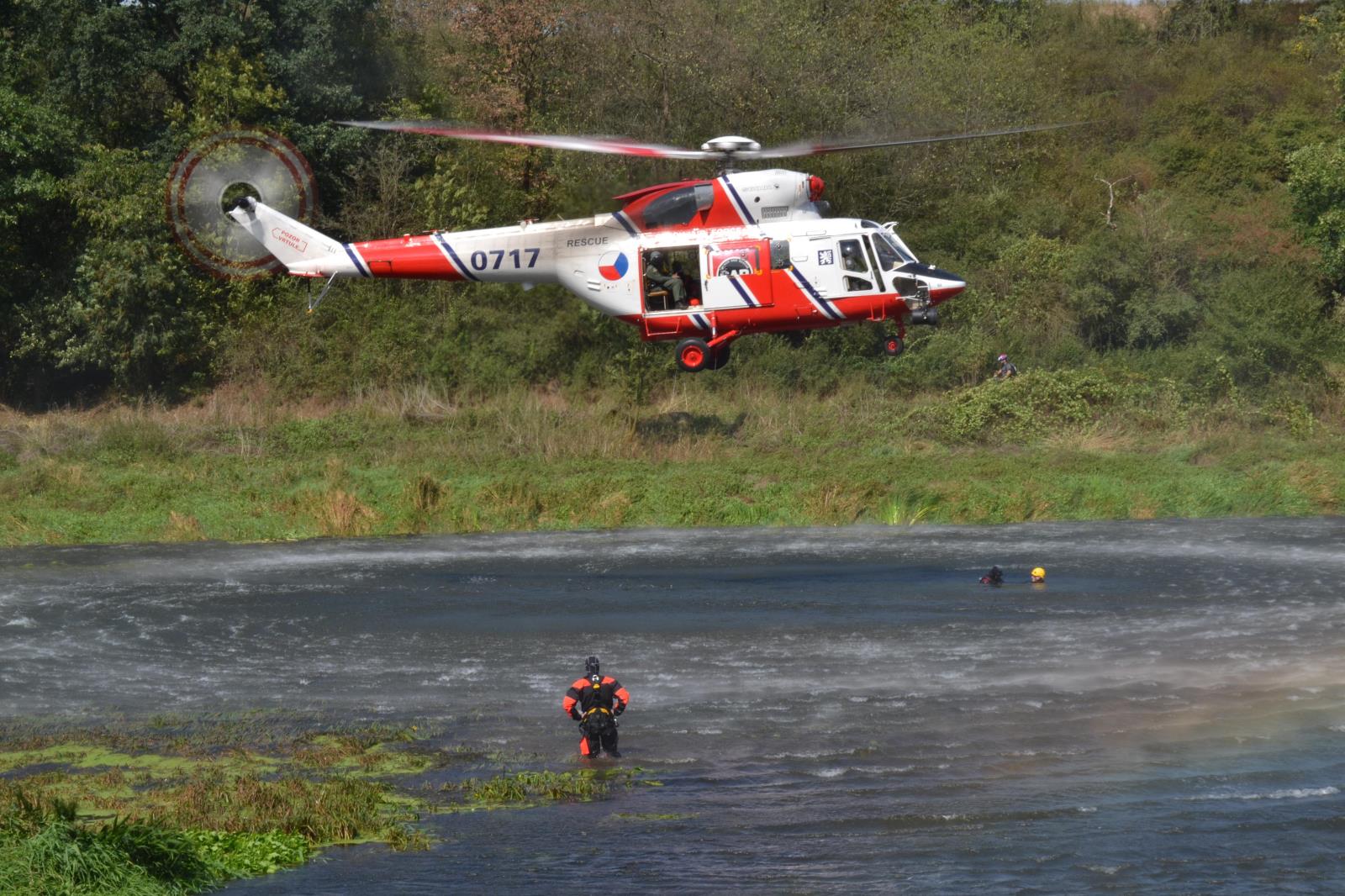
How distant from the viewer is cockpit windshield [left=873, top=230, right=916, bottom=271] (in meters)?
27.1

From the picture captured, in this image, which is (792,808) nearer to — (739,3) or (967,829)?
(967,829)

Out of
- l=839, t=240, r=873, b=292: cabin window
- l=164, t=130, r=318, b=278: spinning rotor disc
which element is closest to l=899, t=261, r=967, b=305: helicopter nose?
l=839, t=240, r=873, b=292: cabin window

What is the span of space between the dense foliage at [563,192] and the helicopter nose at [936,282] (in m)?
14.2

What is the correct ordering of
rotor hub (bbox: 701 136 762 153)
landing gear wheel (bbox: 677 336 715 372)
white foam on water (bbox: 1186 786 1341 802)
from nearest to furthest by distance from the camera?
white foam on water (bbox: 1186 786 1341 802), rotor hub (bbox: 701 136 762 153), landing gear wheel (bbox: 677 336 715 372)

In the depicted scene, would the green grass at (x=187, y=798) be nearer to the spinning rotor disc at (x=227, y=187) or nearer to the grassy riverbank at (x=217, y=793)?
the grassy riverbank at (x=217, y=793)

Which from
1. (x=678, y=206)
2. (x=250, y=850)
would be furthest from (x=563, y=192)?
(x=250, y=850)

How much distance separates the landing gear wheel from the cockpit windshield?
3150 millimetres

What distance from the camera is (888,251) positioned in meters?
27.2

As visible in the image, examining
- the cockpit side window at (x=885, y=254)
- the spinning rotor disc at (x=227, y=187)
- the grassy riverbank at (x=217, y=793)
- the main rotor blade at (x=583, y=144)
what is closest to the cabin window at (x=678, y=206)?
the main rotor blade at (x=583, y=144)

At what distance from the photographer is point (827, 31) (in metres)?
50.4

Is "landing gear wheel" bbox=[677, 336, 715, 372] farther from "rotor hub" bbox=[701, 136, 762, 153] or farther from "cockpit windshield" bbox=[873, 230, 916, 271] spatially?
"rotor hub" bbox=[701, 136, 762, 153]

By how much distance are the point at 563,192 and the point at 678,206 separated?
1249 cm

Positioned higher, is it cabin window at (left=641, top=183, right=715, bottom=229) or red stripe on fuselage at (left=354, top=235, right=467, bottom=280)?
cabin window at (left=641, top=183, right=715, bottom=229)

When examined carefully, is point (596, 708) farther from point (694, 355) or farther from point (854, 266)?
point (854, 266)
